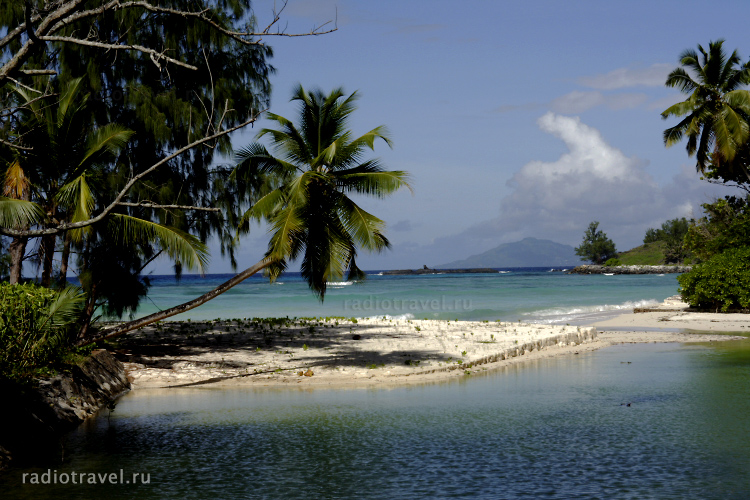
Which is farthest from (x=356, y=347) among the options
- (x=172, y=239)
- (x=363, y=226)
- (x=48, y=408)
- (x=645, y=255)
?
(x=645, y=255)

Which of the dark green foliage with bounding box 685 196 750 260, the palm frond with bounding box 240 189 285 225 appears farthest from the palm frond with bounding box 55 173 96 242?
the dark green foliage with bounding box 685 196 750 260

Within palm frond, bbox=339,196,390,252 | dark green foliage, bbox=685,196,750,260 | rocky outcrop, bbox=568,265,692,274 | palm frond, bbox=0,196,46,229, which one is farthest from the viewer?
rocky outcrop, bbox=568,265,692,274

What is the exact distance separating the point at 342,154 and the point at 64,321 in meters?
7.19

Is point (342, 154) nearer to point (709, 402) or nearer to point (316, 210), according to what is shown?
point (316, 210)

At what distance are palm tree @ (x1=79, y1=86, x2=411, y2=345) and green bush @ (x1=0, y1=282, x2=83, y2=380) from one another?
3.87 metres

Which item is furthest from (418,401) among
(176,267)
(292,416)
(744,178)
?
(744,178)

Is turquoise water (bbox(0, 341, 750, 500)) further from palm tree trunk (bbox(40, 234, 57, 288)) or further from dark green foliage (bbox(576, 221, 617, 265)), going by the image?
dark green foliage (bbox(576, 221, 617, 265))

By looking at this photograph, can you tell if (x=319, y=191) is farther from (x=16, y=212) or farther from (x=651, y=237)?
(x=651, y=237)

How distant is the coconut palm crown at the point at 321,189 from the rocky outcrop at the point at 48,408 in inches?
168

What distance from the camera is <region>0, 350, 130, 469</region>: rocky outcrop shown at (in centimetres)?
976

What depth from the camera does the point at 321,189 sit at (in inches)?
643

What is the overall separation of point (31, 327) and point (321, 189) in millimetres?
7102

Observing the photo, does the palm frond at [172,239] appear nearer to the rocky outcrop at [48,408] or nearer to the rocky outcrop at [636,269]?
the rocky outcrop at [48,408]

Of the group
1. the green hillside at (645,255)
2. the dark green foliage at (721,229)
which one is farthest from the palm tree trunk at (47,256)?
the green hillside at (645,255)
